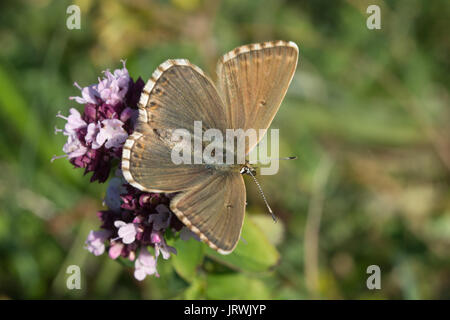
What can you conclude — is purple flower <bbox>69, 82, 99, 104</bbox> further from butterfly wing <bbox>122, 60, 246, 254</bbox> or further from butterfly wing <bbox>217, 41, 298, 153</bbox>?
butterfly wing <bbox>217, 41, 298, 153</bbox>

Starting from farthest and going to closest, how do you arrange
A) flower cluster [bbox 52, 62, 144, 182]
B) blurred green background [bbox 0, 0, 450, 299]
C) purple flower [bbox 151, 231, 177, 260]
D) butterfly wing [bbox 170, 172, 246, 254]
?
1. blurred green background [bbox 0, 0, 450, 299]
2. flower cluster [bbox 52, 62, 144, 182]
3. purple flower [bbox 151, 231, 177, 260]
4. butterfly wing [bbox 170, 172, 246, 254]

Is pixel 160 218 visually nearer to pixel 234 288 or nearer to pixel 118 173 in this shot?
pixel 118 173

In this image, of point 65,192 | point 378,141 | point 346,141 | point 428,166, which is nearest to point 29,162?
point 65,192

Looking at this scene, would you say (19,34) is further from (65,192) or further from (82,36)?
(65,192)

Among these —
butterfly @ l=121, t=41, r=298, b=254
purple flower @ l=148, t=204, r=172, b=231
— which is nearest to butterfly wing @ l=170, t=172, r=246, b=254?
butterfly @ l=121, t=41, r=298, b=254

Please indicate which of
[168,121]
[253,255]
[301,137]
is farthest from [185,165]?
[301,137]
